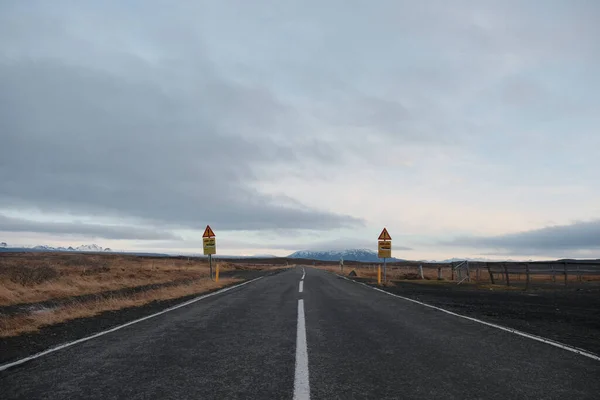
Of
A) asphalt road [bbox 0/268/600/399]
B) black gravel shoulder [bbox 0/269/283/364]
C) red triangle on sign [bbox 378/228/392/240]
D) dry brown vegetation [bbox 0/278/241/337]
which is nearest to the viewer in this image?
asphalt road [bbox 0/268/600/399]

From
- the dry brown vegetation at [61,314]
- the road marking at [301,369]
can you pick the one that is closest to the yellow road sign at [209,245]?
the dry brown vegetation at [61,314]

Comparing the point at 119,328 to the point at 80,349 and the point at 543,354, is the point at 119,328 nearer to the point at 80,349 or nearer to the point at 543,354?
the point at 80,349

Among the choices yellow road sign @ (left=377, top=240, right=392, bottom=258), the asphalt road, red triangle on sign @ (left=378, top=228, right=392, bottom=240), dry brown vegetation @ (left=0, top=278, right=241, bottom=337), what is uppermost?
red triangle on sign @ (left=378, top=228, right=392, bottom=240)

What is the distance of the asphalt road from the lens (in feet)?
14.3

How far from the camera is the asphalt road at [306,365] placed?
436 cm

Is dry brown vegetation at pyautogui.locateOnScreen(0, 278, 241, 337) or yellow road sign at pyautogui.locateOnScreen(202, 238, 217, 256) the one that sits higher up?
yellow road sign at pyautogui.locateOnScreen(202, 238, 217, 256)

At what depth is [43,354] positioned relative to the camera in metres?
6.21

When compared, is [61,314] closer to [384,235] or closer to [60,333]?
[60,333]

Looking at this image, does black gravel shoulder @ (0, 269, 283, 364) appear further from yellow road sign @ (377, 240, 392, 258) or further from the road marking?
yellow road sign @ (377, 240, 392, 258)

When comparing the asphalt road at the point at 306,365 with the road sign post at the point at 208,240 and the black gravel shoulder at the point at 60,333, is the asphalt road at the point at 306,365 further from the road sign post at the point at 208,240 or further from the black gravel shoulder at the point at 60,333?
the road sign post at the point at 208,240

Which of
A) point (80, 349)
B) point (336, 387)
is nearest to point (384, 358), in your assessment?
point (336, 387)

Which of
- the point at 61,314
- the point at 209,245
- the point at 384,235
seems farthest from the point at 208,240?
the point at 61,314

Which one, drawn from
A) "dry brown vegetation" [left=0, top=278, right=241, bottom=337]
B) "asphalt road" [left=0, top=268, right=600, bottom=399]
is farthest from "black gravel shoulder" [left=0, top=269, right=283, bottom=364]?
"asphalt road" [left=0, top=268, right=600, bottom=399]

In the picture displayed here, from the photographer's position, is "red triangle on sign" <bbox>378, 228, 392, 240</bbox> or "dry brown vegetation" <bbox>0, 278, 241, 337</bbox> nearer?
"dry brown vegetation" <bbox>0, 278, 241, 337</bbox>
